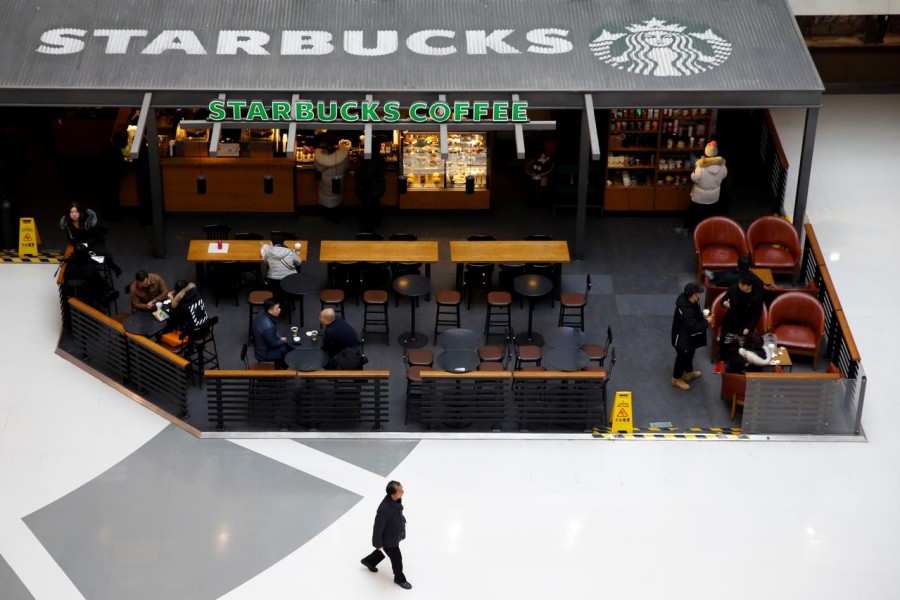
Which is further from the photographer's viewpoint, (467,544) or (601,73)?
(601,73)

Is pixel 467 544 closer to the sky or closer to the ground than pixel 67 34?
closer to the ground

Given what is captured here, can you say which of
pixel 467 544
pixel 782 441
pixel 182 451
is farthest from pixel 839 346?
pixel 182 451

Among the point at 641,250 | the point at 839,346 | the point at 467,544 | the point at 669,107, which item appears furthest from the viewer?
the point at 641,250

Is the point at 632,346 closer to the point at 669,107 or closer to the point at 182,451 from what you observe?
the point at 669,107

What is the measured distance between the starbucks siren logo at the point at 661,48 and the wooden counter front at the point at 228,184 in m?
5.21

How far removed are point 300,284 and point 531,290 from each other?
306 cm

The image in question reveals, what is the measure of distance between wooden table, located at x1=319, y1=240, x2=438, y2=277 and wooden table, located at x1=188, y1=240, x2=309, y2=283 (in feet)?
1.43

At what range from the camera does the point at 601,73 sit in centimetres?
1969

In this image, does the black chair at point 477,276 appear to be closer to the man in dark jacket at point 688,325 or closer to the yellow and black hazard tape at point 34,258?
the man in dark jacket at point 688,325

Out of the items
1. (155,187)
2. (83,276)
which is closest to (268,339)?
(83,276)

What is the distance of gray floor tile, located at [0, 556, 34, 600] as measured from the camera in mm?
14414

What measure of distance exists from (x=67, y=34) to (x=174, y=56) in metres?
1.64

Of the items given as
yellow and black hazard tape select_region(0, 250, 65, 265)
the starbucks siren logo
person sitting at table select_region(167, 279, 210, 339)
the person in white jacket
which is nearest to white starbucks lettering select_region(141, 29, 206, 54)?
yellow and black hazard tape select_region(0, 250, 65, 265)

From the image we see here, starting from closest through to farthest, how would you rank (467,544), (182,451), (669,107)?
(467,544), (182,451), (669,107)
